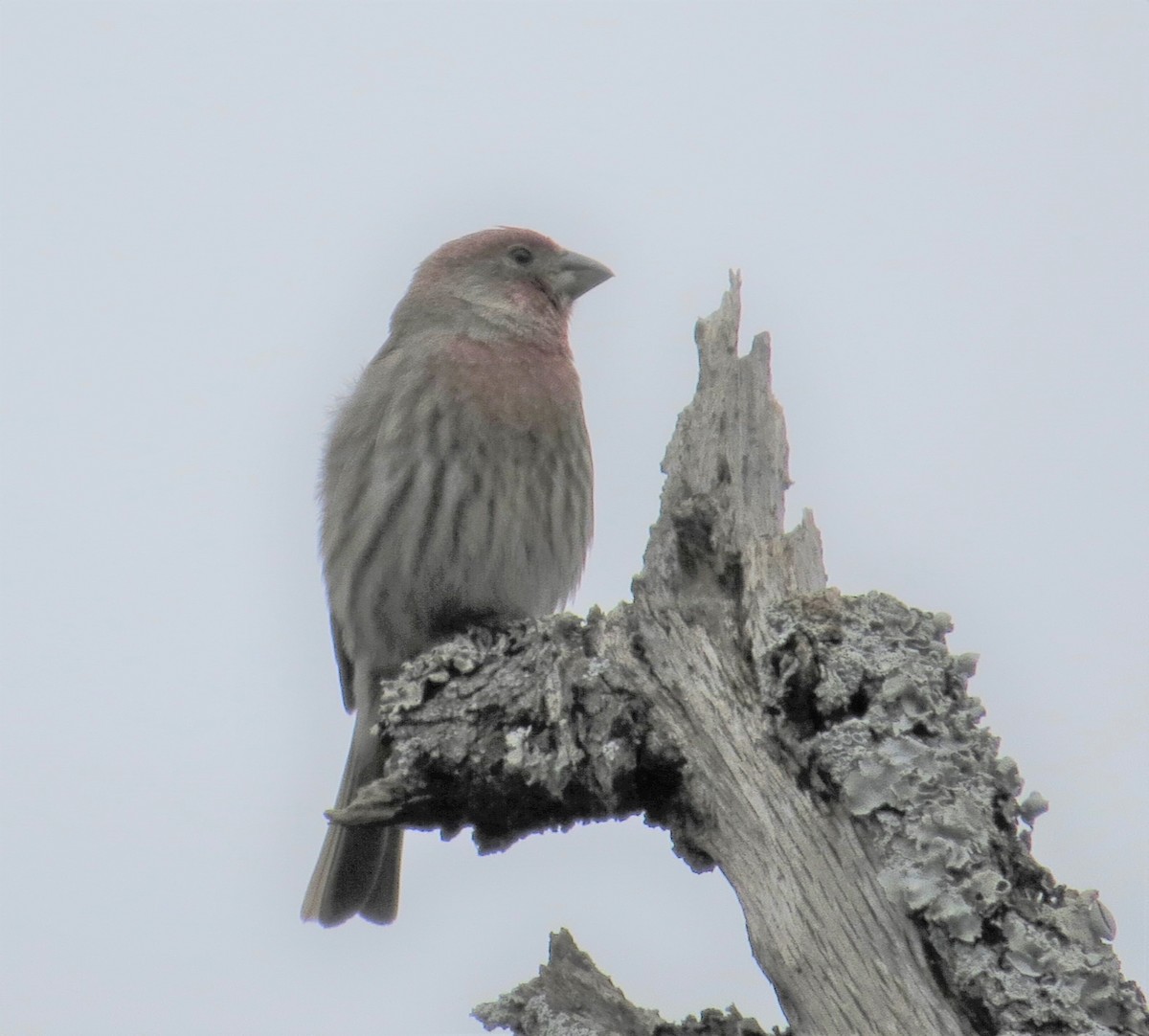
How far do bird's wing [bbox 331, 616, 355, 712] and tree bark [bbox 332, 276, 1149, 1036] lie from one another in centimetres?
191

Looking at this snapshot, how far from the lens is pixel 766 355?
4887mm

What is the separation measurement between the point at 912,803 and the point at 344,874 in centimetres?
360

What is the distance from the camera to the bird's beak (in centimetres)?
729

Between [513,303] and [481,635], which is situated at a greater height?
[513,303]

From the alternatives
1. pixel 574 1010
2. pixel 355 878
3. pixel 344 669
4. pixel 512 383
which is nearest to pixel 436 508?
pixel 512 383

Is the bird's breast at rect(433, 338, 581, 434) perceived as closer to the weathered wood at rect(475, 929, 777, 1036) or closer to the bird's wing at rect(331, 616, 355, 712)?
the bird's wing at rect(331, 616, 355, 712)

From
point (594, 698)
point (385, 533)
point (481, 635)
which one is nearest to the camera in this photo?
point (594, 698)

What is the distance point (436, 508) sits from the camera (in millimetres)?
6180

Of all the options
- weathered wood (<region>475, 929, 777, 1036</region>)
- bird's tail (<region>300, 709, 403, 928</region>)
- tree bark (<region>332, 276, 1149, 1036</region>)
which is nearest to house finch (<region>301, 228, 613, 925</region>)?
bird's tail (<region>300, 709, 403, 928</region>)

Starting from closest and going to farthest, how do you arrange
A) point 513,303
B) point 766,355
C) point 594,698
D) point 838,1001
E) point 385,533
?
point 838,1001, point 594,698, point 766,355, point 385,533, point 513,303

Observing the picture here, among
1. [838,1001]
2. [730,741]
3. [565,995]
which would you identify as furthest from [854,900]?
[565,995]

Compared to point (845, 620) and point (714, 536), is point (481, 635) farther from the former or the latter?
point (845, 620)

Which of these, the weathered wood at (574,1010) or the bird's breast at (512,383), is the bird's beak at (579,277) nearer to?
the bird's breast at (512,383)

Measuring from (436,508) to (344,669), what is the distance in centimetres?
121
